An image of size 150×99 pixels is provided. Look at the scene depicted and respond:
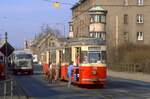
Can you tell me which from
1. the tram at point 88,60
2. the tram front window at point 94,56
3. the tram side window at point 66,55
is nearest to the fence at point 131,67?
the tram side window at point 66,55

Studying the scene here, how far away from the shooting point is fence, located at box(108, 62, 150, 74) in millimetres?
71787

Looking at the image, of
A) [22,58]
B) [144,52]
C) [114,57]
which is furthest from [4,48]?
[114,57]

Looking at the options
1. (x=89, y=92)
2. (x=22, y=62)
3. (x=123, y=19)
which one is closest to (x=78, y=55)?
(x=89, y=92)

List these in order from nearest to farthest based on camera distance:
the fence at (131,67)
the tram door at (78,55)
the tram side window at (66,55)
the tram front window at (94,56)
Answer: the tram front window at (94,56) < the tram door at (78,55) < the tram side window at (66,55) < the fence at (131,67)

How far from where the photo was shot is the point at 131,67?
254 feet

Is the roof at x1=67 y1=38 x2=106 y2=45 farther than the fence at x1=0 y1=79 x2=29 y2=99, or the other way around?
the roof at x1=67 y1=38 x2=106 y2=45

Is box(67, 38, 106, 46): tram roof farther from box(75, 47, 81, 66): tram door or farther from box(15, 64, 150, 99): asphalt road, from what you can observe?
box(15, 64, 150, 99): asphalt road

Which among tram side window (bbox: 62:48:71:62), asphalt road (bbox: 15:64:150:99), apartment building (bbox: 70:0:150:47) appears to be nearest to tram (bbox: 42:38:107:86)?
tram side window (bbox: 62:48:71:62)

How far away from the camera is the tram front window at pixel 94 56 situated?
37.5m

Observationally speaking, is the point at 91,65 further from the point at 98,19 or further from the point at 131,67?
the point at 98,19

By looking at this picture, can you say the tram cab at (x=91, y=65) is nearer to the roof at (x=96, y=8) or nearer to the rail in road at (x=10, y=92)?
the rail in road at (x=10, y=92)

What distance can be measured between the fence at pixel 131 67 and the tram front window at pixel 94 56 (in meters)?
33.5

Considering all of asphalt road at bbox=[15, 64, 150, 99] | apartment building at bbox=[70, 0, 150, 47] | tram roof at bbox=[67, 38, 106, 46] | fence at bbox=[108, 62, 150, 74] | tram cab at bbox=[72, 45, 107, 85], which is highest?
apartment building at bbox=[70, 0, 150, 47]

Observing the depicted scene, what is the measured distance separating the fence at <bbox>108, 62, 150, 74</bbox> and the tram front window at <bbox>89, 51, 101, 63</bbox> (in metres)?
33.5
